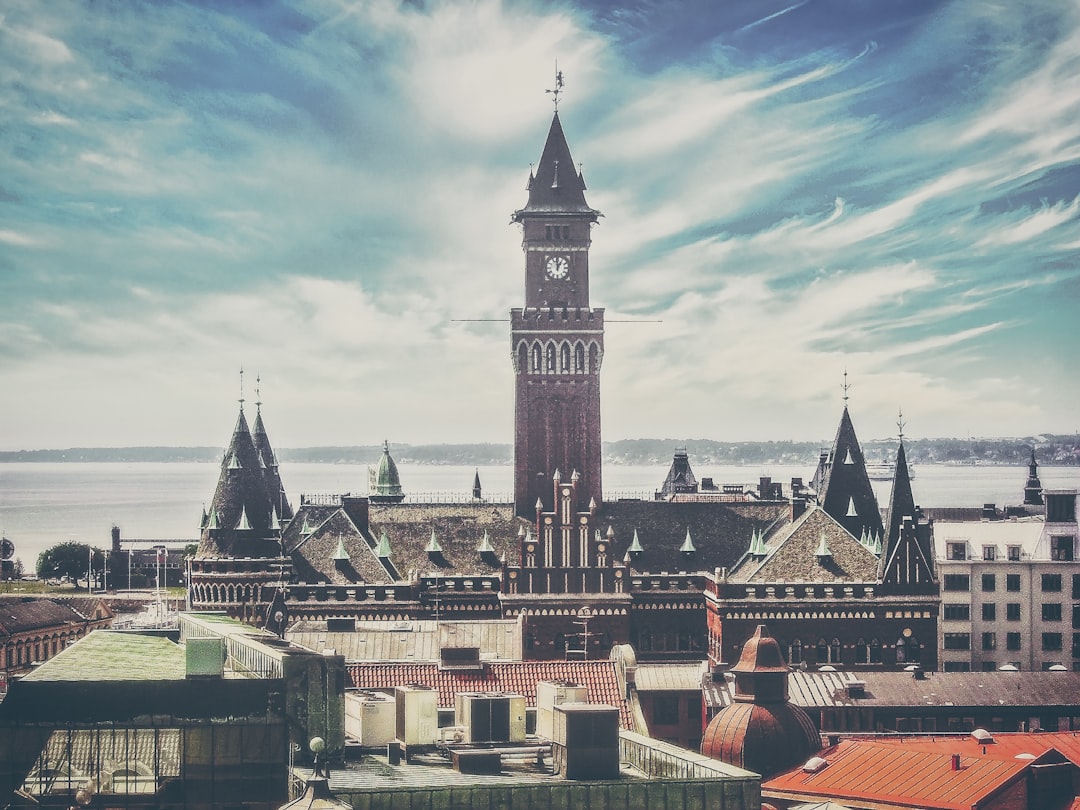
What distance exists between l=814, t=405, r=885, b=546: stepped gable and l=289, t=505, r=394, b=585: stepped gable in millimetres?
28229

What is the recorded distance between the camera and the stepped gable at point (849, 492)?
415ft

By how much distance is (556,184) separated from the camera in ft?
435

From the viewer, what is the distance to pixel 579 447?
131375 mm

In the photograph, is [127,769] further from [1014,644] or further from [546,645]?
[1014,644]

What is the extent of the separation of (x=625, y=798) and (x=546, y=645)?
56.8m

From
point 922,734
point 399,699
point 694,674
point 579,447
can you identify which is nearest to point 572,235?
point 579,447

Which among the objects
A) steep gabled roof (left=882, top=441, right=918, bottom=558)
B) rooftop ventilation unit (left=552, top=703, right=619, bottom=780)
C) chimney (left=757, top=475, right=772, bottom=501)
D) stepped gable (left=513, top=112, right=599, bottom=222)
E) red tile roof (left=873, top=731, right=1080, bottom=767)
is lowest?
red tile roof (left=873, top=731, right=1080, bottom=767)

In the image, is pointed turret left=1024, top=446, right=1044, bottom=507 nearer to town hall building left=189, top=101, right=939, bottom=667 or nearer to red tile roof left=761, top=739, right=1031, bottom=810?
town hall building left=189, top=101, right=939, bottom=667

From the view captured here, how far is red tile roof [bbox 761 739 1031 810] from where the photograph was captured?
79.1 metres

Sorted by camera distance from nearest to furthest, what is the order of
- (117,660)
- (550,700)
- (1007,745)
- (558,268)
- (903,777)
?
(550,700), (117,660), (903,777), (1007,745), (558,268)

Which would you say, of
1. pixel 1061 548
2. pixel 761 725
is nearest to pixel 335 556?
pixel 761 725

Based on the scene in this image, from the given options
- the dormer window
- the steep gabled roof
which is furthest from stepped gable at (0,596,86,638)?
the dormer window

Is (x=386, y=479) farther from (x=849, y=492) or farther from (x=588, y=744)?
(x=588, y=744)

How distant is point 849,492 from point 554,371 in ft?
67.6
